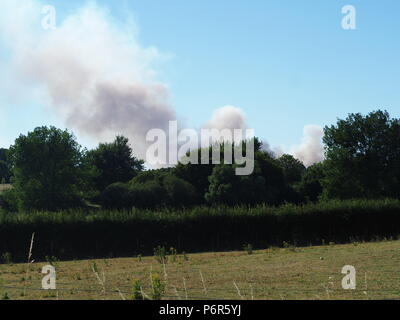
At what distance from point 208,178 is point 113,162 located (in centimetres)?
2516

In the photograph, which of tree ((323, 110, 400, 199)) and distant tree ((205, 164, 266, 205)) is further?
distant tree ((205, 164, 266, 205))

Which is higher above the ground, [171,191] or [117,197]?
[171,191]

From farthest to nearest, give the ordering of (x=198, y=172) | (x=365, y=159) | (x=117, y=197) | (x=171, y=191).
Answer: (x=198, y=172) → (x=117, y=197) → (x=171, y=191) → (x=365, y=159)

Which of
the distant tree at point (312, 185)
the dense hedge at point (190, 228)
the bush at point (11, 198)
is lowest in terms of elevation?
the dense hedge at point (190, 228)

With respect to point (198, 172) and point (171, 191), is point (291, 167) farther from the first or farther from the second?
point (171, 191)

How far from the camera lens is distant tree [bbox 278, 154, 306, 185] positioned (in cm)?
10110

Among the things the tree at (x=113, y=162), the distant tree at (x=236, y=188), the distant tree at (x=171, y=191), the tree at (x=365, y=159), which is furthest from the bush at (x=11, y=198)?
the tree at (x=365, y=159)

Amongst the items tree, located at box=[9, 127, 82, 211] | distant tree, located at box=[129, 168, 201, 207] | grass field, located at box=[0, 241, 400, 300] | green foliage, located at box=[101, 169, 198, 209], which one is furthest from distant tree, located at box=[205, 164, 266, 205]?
grass field, located at box=[0, 241, 400, 300]

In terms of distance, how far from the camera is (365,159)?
65.3m

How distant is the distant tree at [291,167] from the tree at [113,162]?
28794mm

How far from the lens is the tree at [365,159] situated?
2530 inches

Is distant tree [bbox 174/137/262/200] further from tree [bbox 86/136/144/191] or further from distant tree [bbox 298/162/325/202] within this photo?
tree [bbox 86/136/144/191]

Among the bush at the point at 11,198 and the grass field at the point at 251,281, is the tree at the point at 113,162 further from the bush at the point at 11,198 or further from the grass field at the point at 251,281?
the grass field at the point at 251,281

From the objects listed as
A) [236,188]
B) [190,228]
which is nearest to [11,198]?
[236,188]
